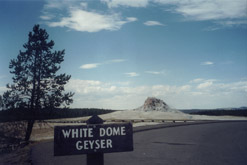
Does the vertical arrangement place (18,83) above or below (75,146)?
above

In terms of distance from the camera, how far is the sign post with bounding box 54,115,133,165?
12.0 ft

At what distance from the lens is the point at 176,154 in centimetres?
965

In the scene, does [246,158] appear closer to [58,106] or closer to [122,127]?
[122,127]

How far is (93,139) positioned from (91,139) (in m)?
0.03

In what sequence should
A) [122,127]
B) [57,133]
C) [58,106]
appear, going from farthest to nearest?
1. [58,106]
2. [122,127]
3. [57,133]

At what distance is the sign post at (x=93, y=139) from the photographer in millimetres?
3664

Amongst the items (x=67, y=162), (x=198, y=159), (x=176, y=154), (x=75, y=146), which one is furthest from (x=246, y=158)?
(x=75, y=146)

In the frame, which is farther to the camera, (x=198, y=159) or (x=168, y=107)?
(x=168, y=107)

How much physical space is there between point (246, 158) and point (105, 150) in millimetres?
7420

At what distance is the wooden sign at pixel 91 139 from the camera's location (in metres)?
3.66

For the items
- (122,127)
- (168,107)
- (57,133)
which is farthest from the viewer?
(168,107)

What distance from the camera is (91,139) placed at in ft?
12.3

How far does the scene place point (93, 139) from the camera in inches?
148

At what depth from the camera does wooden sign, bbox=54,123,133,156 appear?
3.66 metres
